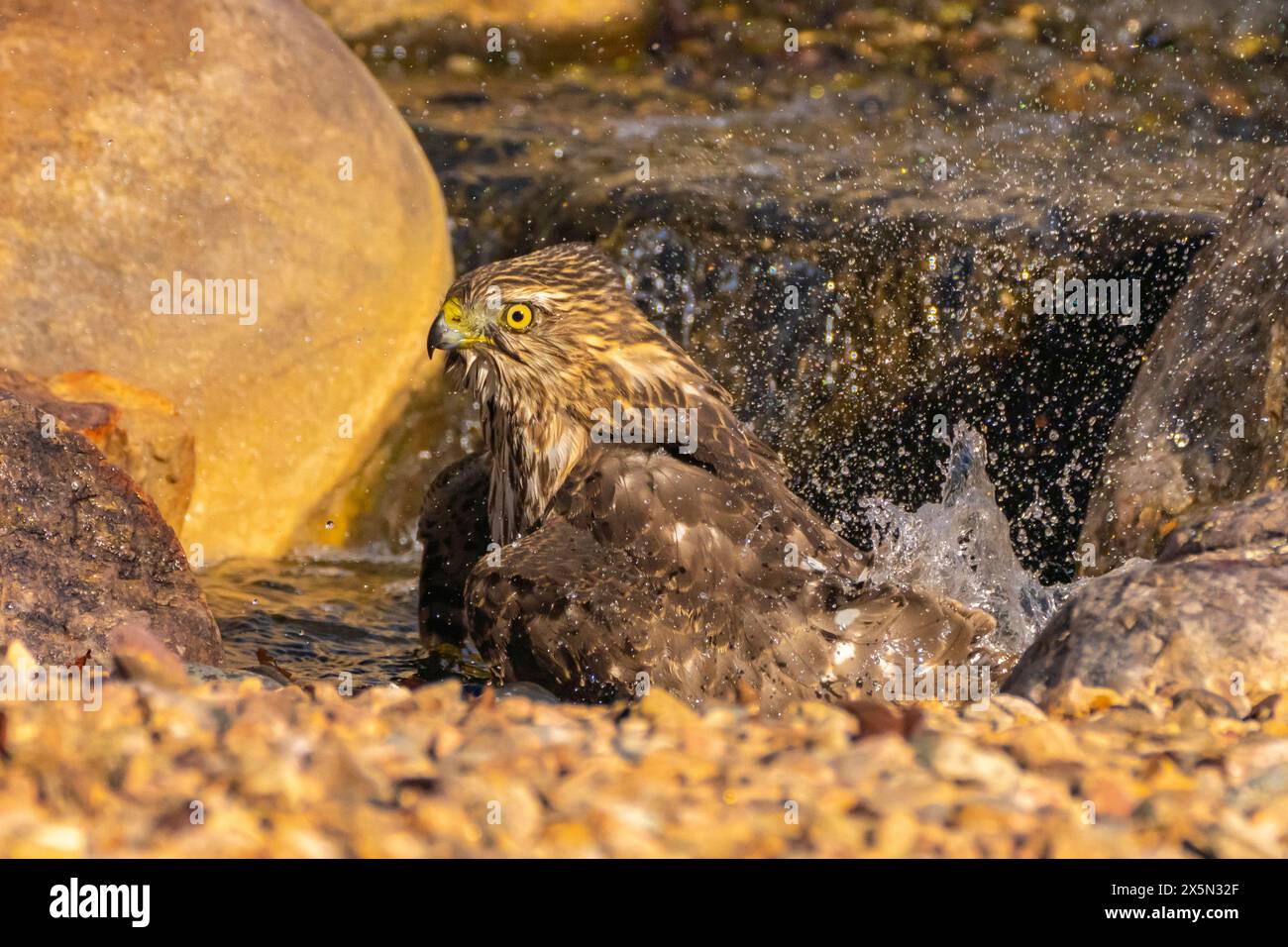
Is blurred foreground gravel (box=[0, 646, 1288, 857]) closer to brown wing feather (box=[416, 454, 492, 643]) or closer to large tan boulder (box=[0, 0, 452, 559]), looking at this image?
brown wing feather (box=[416, 454, 492, 643])

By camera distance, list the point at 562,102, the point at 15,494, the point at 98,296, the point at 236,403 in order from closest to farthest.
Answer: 1. the point at 15,494
2. the point at 98,296
3. the point at 236,403
4. the point at 562,102

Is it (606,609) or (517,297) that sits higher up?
(517,297)

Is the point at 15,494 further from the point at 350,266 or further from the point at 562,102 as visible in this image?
the point at 562,102

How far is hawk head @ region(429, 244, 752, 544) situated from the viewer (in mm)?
5512

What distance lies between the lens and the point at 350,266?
7520 millimetres

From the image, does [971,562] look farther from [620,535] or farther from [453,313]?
[453,313]

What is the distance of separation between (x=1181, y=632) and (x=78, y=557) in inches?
145

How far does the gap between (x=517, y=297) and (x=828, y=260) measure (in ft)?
9.29

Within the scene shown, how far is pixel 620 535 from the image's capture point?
16.4 ft

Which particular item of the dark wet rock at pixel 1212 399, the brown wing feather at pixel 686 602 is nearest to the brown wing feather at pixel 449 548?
the brown wing feather at pixel 686 602

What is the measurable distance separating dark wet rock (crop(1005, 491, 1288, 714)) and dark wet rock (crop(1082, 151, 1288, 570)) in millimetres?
1595

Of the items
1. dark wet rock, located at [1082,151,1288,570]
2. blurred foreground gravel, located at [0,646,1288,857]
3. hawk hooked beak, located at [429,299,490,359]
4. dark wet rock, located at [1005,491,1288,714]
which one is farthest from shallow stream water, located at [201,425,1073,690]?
blurred foreground gravel, located at [0,646,1288,857]

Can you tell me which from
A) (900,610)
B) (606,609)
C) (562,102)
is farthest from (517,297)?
(562,102)

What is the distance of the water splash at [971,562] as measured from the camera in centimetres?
546
